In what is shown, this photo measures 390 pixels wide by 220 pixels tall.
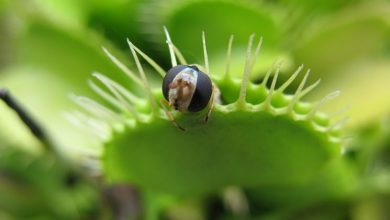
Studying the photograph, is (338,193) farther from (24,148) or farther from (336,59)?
(24,148)

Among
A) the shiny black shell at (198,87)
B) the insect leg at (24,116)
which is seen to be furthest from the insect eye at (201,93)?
the insect leg at (24,116)

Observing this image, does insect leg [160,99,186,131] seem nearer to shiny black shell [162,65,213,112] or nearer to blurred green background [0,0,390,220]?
shiny black shell [162,65,213,112]

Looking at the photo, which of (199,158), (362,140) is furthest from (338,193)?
(199,158)

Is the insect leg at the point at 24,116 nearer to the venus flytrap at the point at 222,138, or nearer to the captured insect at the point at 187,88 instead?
the venus flytrap at the point at 222,138

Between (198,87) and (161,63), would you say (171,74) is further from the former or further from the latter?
(161,63)

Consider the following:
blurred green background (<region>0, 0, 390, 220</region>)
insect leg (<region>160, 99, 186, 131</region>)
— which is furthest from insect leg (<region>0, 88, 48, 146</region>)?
insect leg (<region>160, 99, 186, 131</region>)

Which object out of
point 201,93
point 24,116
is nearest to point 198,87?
point 201,93

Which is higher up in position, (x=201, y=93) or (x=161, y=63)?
(x=161, y=63)
